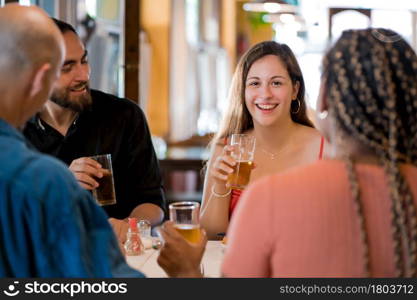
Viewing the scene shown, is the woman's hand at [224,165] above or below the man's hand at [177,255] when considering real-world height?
above

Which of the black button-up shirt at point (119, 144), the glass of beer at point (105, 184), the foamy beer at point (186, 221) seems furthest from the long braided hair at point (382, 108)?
the black button-up shirt at point (119, 144)

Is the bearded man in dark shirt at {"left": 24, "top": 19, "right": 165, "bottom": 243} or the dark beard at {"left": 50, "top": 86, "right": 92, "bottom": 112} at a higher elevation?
the dark beard at {"left": 50, "top": 86, "right": 92, "bottom": 112}

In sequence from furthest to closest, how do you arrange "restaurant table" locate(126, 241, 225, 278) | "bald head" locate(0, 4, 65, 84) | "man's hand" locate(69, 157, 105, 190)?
"man's hand" locate(69, 157, 105, 190), "restaurant table" locate(126, 241, 225, 278), "bald head" locate(0, 4, 65, 84)

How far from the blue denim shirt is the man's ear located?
118 mm

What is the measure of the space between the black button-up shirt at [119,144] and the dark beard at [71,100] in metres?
0.10

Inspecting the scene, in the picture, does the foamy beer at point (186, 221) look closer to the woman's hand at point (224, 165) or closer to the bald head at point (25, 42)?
the woman's hand at point (224, 165)

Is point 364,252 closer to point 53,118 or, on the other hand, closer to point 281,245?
point 281,245

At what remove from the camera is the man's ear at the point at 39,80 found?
53.3 inches

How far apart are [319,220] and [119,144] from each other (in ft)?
6.43

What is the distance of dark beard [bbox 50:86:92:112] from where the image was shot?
2.87 metres

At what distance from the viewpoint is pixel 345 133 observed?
1.26 metres

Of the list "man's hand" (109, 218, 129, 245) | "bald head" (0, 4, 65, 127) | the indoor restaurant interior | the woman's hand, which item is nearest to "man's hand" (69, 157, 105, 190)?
the indoor restaurant interior

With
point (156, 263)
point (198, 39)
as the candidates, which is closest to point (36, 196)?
point (156, 263)

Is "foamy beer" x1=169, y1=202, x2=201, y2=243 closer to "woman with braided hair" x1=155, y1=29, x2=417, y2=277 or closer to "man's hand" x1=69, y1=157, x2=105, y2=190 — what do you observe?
"man's hand" x1=69, y1=157, x2=105, y2=190
